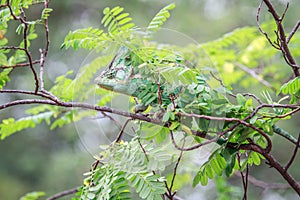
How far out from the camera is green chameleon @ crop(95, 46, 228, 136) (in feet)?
2.15

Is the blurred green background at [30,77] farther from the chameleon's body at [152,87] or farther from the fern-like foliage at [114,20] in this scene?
the chameleon's body at [152,87]

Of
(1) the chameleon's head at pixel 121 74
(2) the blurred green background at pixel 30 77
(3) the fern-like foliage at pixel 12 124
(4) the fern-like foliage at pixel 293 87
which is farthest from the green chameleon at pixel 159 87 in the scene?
(2) the blurred green background at pixel 30 77

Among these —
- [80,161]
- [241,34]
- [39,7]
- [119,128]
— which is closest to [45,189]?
[80,161]

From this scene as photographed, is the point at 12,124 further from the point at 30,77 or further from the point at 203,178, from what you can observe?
the point at 30,77

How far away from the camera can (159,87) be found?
25.9 inches

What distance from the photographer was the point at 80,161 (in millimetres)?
3018

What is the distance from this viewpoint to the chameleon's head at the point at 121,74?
2.21 ft

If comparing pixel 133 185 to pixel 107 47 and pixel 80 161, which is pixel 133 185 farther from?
pixel 80 161

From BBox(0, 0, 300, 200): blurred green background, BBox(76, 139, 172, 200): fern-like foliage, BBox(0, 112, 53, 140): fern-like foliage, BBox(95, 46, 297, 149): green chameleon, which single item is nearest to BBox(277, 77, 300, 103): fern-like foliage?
BBox(95, 46, 297, 149): green chameleon

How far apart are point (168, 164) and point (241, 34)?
0.90 metres

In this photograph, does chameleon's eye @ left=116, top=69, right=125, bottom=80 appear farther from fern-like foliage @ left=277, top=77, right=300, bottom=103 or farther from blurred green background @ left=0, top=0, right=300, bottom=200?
blurred green background @ left=0, top=0, right=300, bottom=200

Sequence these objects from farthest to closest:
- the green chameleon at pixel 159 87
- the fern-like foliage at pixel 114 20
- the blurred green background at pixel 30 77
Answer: the blurred green background at pixel 30 77 → the fern-like foliage at pixel 114 20 → the green chameleon at pixel 159 87

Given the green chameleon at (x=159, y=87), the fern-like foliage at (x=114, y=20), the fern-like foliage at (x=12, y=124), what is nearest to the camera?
the green chameleon at (x=159, y=87)

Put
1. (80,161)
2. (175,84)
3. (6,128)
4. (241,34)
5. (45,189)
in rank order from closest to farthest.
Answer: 1. (175,84)
2. (6,128)
3. (241,34)
4. (80,161)
5. (45,189)
